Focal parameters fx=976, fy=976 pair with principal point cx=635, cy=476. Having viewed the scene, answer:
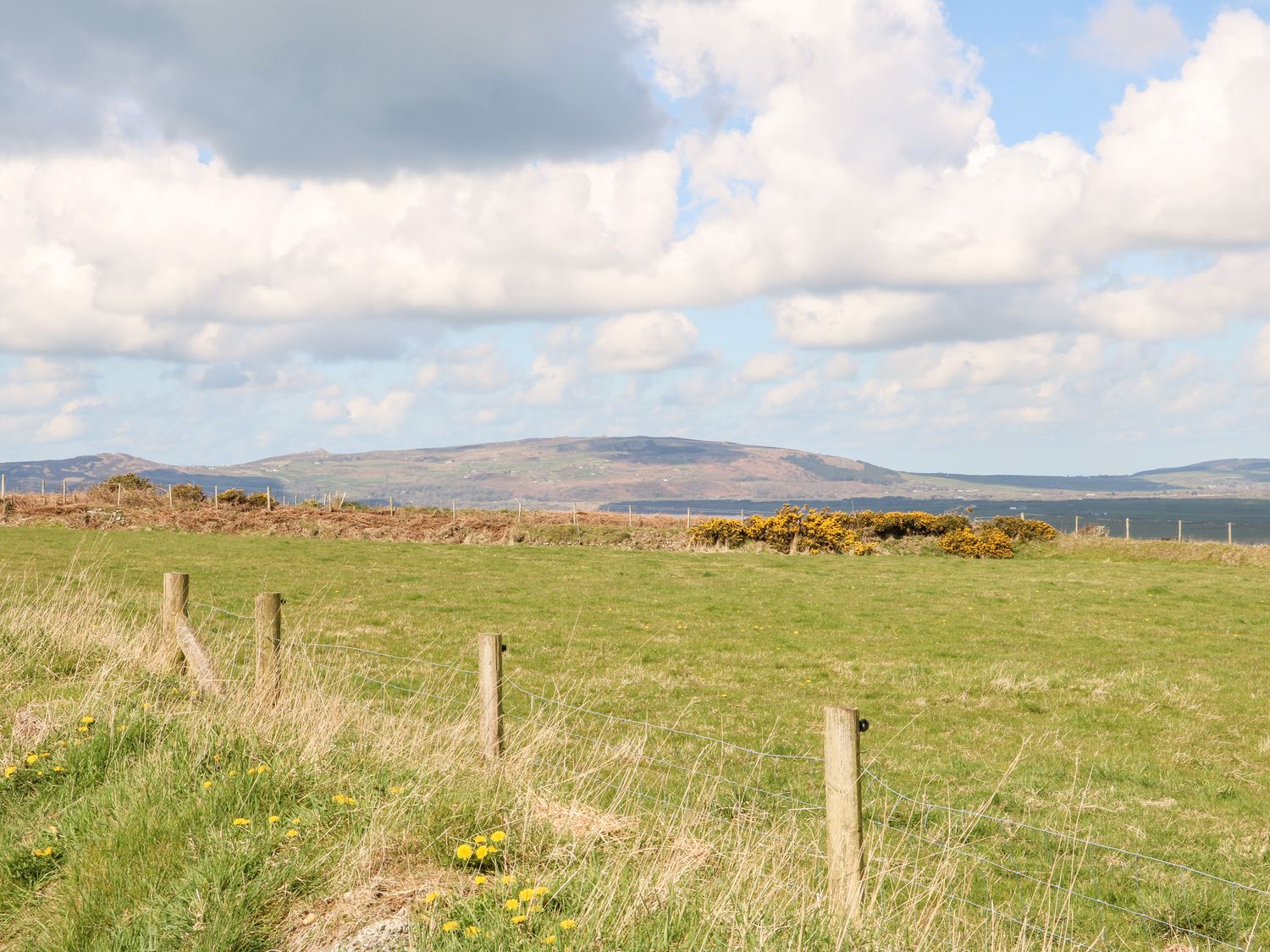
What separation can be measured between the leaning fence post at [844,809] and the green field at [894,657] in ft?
4.90

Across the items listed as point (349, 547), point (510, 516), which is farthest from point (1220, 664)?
point (510, 516)

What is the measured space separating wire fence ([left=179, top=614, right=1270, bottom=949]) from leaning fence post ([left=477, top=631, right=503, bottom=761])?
197 mm

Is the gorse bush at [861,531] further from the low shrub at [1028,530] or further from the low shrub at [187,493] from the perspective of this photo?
the low shrub at [187,493]

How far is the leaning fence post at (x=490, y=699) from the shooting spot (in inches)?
313

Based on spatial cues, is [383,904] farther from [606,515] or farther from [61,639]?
[606,515]

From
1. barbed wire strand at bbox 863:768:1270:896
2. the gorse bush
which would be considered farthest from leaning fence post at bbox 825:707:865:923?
the gorse bush

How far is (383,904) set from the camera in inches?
210

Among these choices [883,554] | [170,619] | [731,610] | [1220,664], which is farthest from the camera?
[883,554]

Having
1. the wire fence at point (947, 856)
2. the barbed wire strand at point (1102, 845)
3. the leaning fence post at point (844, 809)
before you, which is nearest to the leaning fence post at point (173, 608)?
the wire fence at point (947, 856)

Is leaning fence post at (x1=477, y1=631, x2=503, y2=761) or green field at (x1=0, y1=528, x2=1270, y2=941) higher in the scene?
leaning fence post at (x1=477, y1=631, x2=503, y2=761)

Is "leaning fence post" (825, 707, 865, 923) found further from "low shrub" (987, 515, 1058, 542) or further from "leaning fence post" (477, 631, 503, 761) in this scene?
"low shrub" (987, 515, 1058, 542)

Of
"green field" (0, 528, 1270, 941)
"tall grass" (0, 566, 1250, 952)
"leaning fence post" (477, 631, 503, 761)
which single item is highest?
"leaning fence post" (477, 631, 503, 761)

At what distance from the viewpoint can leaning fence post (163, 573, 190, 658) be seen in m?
10.1

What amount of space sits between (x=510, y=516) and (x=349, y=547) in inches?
1017
